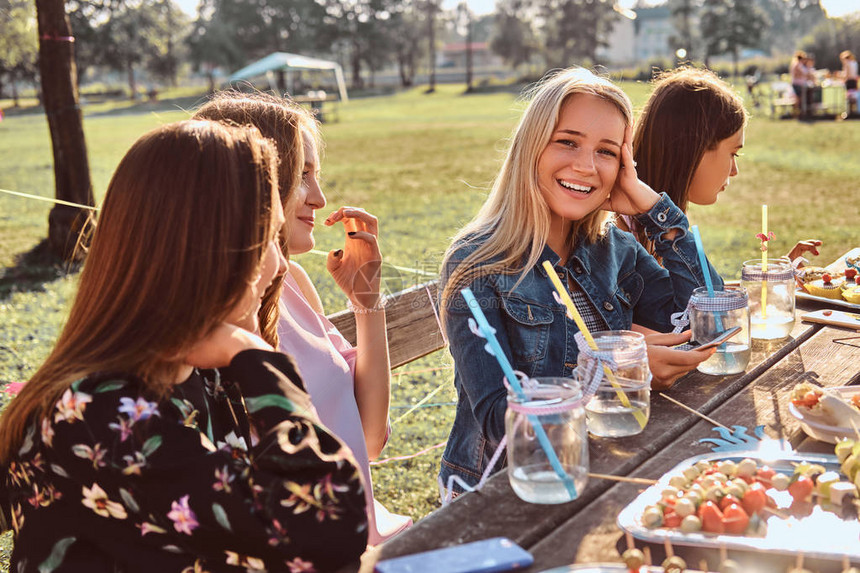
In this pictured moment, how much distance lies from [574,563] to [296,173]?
139 centimetres

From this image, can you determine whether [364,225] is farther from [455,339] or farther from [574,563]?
[574,563]

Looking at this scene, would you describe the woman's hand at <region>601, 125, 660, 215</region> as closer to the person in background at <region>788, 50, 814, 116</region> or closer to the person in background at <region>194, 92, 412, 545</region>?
the person in background at <region>194, 92, 412, 545</region>

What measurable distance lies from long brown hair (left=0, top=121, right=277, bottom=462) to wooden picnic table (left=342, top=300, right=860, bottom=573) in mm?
509

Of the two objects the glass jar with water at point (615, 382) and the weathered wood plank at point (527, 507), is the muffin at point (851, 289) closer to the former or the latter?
the weathered wood plank at point (527, 507)

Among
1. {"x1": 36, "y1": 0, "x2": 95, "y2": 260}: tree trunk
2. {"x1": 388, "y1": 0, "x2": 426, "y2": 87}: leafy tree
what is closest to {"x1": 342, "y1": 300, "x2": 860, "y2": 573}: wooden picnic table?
{"x1": 36, "y1": 0, "x2": 95, "y2": 260}: tree trunk

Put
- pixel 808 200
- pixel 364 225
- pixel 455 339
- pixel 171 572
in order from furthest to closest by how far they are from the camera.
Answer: pixel 808 200 → pixel 364 225 → pixel 455 339 → pixel 171 572

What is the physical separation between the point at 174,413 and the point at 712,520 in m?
0.89

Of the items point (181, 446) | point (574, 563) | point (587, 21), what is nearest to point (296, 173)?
point (181, 446)

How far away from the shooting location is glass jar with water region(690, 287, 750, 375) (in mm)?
2133

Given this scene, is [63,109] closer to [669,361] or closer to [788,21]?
[669,361]

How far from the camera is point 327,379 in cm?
233

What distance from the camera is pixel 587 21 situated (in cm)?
7125

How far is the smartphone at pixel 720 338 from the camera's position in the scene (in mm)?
2072

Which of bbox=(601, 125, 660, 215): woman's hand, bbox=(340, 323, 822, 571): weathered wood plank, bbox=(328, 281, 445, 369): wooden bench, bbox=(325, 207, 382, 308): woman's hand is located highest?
bbox=(601, 125, 660, 215): woman's hand
